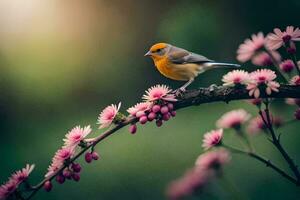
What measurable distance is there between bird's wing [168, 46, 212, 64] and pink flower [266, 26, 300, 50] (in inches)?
11.8

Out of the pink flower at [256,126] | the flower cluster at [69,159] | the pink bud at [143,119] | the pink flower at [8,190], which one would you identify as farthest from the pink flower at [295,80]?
the pink flower at [8,190]

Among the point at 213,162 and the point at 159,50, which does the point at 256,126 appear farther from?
the point at 159,50

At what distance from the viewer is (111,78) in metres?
1.39

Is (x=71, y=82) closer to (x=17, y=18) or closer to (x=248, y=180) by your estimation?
(x=17, y=18)

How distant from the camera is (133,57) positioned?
4.58 feet

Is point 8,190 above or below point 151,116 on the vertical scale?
above

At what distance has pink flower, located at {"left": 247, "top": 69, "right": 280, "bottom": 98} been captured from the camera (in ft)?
3.09

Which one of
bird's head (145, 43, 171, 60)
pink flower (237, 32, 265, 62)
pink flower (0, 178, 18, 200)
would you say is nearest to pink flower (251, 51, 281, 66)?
pink flower (237, 32, 265, 62)

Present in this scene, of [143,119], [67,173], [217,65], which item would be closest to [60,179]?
[67,173]

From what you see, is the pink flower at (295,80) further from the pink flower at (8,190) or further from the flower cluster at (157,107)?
the pink flower at (8,190)

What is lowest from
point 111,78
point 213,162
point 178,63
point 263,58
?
point 213,162

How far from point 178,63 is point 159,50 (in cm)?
7

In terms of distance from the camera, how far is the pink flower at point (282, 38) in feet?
3.24

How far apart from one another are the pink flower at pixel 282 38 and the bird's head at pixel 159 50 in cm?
37
